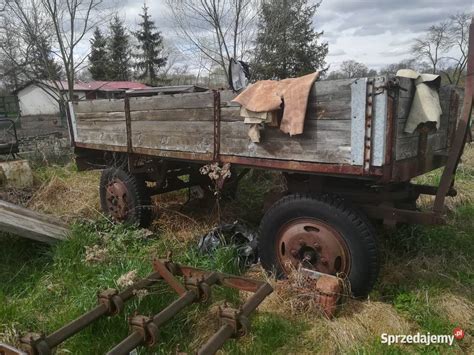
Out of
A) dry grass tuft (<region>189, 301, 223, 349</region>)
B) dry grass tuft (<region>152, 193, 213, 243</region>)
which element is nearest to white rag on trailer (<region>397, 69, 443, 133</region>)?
dry grass tuft (<region>189, 301, 223, 349</region>)

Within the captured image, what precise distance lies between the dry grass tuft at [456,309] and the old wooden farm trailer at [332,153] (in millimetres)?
610

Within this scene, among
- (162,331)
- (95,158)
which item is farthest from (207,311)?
(95,158)

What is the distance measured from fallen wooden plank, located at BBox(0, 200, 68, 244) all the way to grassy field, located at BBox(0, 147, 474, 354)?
0.16m

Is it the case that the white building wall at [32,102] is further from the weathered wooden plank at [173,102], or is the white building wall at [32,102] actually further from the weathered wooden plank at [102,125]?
the weathered wooden plank at [173,102]

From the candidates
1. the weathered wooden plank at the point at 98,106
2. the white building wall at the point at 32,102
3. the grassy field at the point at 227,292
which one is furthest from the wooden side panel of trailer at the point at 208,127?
the white building wall at the point at 32,102

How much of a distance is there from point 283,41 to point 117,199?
11.0 meters

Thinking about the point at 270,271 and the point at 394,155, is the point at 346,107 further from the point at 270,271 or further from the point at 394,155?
the point at 270,271

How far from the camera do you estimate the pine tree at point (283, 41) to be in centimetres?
1165

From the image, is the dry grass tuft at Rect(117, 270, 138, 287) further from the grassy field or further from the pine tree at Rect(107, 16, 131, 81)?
the pine tree at Rect(107, 16, 131, 81)

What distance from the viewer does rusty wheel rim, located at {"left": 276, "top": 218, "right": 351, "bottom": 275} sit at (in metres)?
2.99

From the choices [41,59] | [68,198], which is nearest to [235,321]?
[68,198]

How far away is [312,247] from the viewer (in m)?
3.08

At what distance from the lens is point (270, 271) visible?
3.41m

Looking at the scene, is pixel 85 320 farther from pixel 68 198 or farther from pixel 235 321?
pixel 68 198
